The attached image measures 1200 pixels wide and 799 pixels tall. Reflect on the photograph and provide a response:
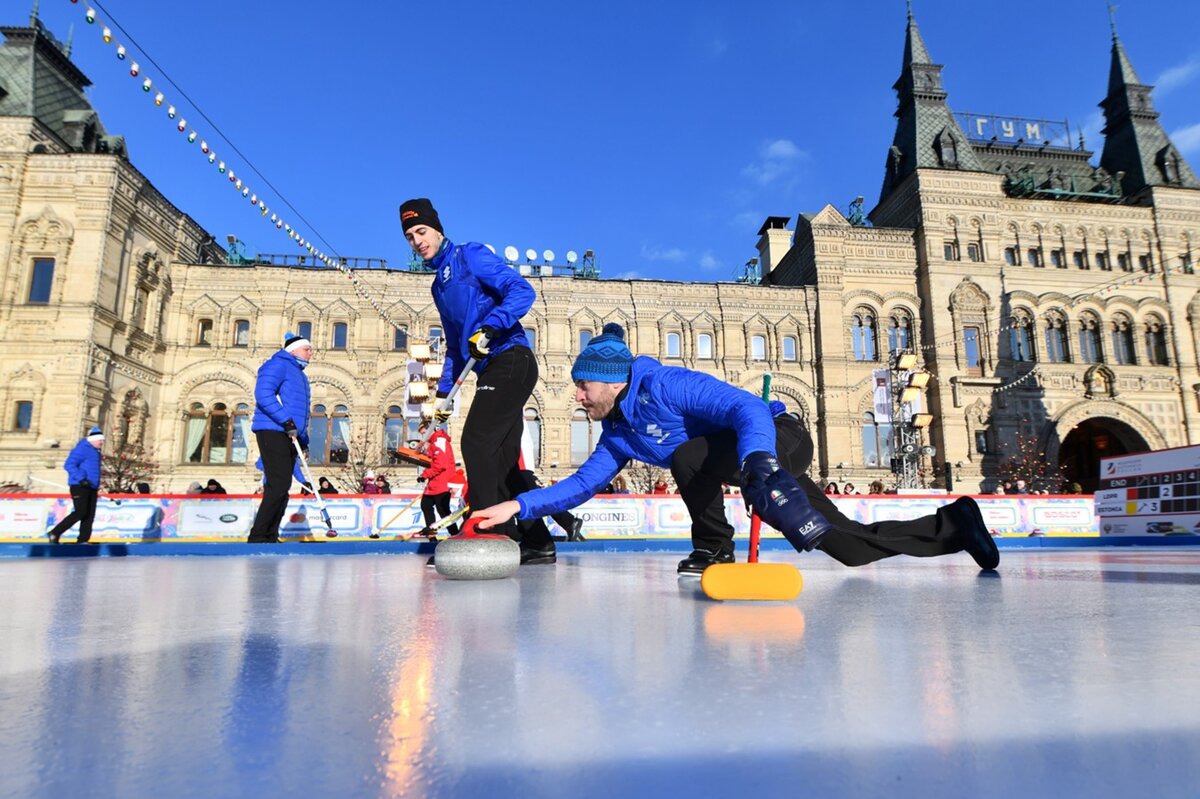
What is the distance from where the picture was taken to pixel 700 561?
3770 mm

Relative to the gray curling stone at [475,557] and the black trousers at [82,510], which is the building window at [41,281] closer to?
the black trousers at [82,510]

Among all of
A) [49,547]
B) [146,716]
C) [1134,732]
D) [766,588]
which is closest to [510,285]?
[766,588]

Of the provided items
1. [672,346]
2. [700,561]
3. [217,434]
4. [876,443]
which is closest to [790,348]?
[672,346]

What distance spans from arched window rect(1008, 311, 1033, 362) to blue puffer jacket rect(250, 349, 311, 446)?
90.3ft

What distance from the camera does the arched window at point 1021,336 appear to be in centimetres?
2675

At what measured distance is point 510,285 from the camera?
14.3 feet

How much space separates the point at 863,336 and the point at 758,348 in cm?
425

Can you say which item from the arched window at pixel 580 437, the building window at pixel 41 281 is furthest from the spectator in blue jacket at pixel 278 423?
the building window at pixel 41 281

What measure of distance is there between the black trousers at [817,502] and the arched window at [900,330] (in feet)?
83.2

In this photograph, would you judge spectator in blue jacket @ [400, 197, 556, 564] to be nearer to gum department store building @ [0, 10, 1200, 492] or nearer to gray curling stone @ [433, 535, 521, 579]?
gray curling stone @ [433, 535, 521, 579]

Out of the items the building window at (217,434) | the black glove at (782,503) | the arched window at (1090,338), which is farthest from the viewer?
the arched window at (1090,338)

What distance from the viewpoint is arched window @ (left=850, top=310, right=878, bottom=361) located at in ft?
87.6

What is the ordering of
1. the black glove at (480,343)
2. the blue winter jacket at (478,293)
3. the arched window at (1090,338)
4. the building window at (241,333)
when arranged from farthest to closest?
the arched window at (1090,338) < the building window at (241,333) < the blue winter jacket at (478,293) < the black glove at (480,343)

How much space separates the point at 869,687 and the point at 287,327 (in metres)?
26.1
